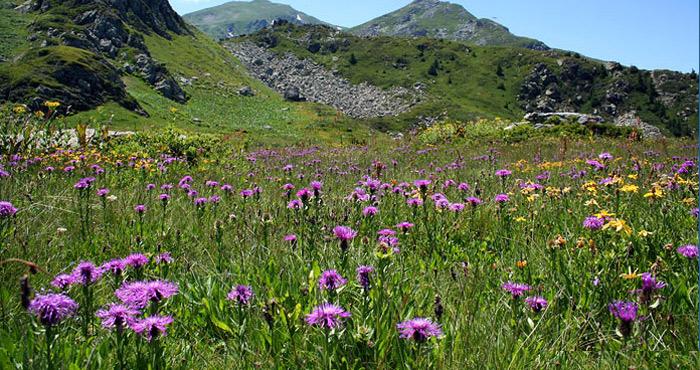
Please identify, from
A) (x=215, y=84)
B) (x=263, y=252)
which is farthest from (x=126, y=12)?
(x=263, y=252)

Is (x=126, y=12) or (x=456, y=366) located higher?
(x=126, y=12)

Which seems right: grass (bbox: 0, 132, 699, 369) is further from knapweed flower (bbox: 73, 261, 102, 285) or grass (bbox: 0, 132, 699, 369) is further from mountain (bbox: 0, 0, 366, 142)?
mountain (bbox: 0, 0, 366, 142)

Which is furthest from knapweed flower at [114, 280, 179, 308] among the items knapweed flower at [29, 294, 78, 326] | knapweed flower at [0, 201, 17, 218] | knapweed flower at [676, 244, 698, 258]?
knapweed flower at [676, 244, 698, 258]

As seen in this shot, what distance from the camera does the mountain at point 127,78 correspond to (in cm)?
3100

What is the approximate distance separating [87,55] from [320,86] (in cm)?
6623

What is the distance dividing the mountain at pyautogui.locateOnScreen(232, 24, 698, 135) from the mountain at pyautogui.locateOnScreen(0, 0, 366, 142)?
2410cm

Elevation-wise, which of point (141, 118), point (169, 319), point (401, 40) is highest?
point (401, 40)

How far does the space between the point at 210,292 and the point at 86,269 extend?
42.1 inches

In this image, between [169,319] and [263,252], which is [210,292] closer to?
[263,252]

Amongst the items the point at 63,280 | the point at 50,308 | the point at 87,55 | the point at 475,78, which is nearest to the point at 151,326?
the point at 50,308

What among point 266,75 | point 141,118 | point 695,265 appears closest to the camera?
point 695,265

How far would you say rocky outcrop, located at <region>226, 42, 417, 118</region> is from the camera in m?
89.7

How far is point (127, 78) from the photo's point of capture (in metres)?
49.5

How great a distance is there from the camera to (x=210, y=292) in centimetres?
287
